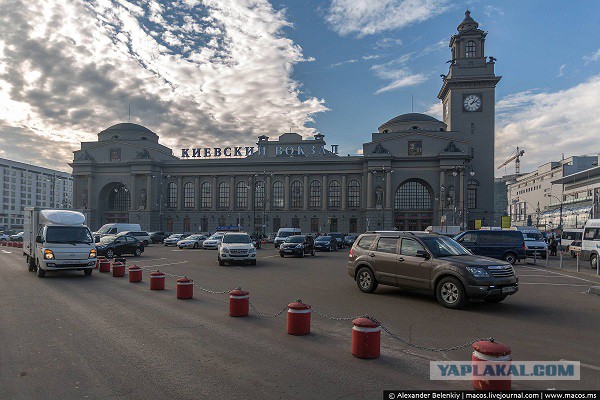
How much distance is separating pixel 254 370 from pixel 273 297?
6182mm

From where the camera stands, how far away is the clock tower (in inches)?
2881

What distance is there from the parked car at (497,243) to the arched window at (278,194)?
5706 cm

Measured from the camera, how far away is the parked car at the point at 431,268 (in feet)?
32.2

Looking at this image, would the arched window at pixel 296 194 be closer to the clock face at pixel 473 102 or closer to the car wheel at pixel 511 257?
the clock face at pixel 473 102

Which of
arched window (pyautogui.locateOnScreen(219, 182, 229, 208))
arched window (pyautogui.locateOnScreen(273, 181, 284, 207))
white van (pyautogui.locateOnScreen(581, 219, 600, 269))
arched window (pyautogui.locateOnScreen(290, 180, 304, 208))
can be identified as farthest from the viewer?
arched window (pyautogui.locateOnScreen(219, 182, 229, 208))

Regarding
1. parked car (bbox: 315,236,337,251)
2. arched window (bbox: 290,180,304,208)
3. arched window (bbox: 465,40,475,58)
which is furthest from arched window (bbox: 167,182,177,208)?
arched window (bbox: 465,40,475,58)

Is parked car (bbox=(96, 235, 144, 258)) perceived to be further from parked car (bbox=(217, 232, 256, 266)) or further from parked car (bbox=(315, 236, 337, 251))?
parked car (bbox=(315, 236, 337, 251))

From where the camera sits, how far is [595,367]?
19.3 feet

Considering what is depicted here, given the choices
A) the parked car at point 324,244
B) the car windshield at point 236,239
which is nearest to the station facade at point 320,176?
the parked car at point 324,244

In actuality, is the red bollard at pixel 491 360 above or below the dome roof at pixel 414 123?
below

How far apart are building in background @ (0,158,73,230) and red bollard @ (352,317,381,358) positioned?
126402mm

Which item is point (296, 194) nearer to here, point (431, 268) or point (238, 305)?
point (431, 268)

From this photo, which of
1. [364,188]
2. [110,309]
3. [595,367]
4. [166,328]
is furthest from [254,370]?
[364,188]

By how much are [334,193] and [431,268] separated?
6771 cm
